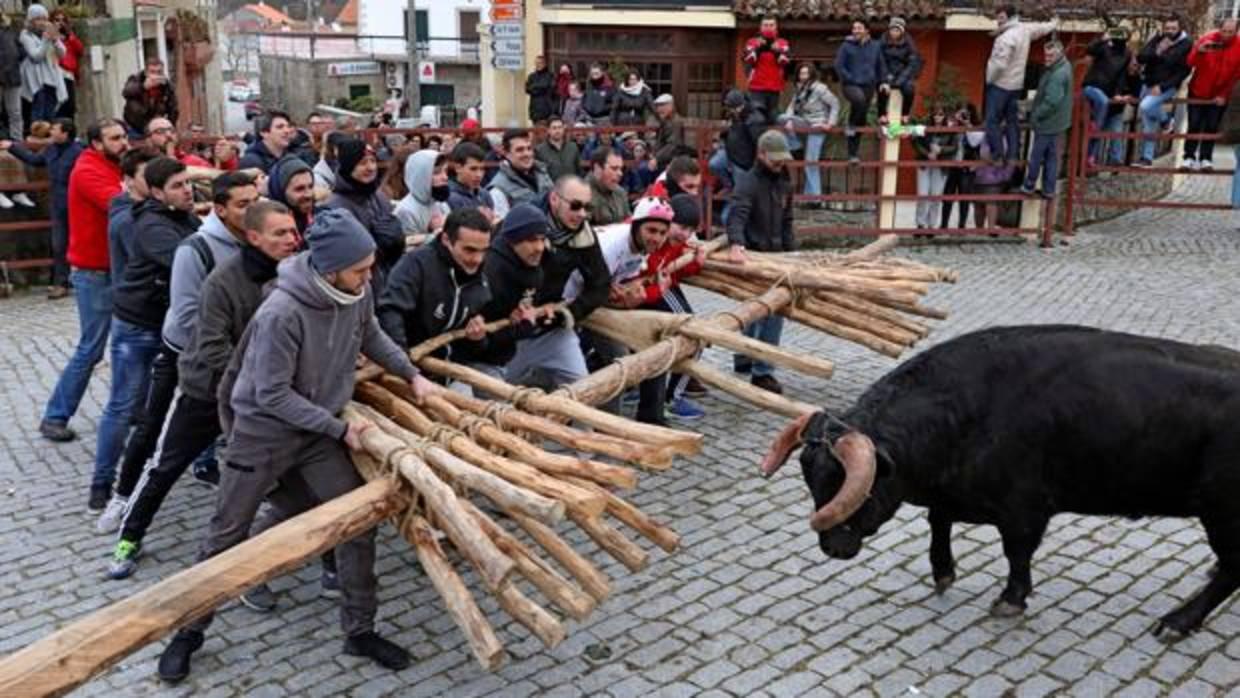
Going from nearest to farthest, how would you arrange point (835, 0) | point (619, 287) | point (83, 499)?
point (83, 499) < point (619, 287) < point (835, 0)

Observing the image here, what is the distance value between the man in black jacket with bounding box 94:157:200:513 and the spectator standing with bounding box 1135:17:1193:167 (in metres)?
12.6

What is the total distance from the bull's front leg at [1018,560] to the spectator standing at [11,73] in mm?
12888

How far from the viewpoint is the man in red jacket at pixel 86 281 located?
7281 millimetres

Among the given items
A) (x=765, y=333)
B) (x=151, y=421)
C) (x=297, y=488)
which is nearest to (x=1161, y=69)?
(x=765, y=333)

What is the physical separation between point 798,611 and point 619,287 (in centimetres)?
252

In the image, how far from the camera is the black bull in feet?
15.9

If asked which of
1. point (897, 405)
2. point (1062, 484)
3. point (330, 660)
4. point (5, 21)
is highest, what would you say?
point (5, 21)

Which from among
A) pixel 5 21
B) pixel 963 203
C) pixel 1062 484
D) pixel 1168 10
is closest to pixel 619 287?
pixel 1062 484

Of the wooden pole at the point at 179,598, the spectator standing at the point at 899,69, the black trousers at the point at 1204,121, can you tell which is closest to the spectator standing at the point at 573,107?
the spectator standing at the point at 899,69

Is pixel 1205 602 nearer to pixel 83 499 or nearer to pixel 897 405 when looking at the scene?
pixel 897 405

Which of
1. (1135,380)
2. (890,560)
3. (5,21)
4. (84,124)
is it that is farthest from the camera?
(84,124)

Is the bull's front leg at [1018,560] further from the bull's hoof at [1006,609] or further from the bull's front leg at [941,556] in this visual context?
the bull's front leg at [941,556]

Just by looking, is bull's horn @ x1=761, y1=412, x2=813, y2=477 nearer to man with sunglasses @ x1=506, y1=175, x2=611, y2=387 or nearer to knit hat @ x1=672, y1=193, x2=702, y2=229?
man with sunglasses @ x1=506, y1=175, x2=611, y2=387

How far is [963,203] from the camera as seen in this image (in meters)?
13.9
